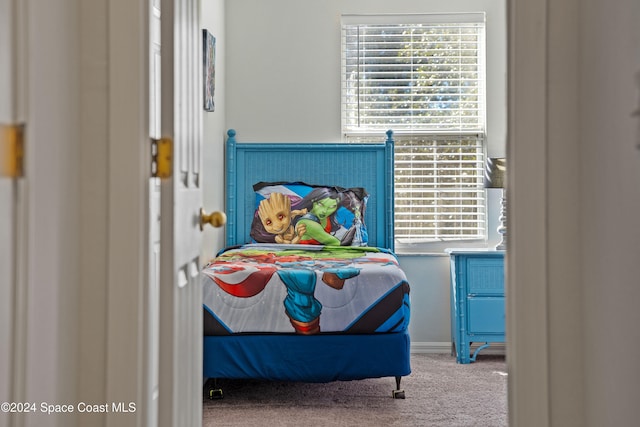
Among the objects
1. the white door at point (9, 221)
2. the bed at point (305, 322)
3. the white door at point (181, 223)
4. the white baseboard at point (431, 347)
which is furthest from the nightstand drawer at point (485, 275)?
the white door at point (9, 221)

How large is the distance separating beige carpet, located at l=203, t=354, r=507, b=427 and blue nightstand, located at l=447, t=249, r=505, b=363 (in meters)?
0.28

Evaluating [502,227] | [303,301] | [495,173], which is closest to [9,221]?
[303,301]

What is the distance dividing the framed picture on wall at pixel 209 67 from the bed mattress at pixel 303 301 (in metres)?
1.42

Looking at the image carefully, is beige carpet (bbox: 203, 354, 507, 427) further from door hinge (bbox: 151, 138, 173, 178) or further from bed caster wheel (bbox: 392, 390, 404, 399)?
door hinge (bbox: 151, 138, 173, 178)

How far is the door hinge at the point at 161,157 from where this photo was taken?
1535 mm

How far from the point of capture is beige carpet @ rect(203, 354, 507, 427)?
3.23 metres

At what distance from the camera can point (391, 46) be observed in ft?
16.7

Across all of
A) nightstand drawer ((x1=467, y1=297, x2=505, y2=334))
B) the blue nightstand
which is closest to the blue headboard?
the blue nightstand

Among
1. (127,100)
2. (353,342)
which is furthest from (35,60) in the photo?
(353,342)

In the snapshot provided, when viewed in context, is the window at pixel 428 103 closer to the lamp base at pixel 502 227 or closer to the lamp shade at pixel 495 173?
the lamp base at pixel 502 227

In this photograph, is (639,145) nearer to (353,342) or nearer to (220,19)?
(353,342)

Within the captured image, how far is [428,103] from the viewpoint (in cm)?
508

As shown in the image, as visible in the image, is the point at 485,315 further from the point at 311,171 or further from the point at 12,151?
Result: the point at 12,151

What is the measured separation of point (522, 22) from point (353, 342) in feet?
7.08
